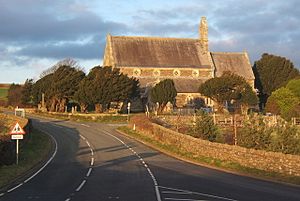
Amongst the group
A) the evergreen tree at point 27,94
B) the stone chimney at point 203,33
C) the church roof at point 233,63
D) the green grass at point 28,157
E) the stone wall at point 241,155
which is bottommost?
the green grass at point 28,157

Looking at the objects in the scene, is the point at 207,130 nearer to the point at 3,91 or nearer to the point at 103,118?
the point at 103,118

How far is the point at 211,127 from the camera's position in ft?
111

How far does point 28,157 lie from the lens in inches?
1122

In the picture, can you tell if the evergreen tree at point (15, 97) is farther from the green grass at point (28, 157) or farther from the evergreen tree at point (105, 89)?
the green grass at point (28, 157)

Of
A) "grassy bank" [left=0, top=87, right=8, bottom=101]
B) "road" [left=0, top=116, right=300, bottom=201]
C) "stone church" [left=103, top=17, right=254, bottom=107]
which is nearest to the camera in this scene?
"road" [left=0, top=116, right=300, bottom=201]

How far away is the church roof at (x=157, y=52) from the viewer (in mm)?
89188

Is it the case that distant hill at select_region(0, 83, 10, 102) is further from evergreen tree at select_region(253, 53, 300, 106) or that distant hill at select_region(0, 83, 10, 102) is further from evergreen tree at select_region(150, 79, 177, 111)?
evergreen tree at select_region(253, 53, 300, 106)

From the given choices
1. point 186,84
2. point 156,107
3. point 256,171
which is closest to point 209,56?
point 186,84

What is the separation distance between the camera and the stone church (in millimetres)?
87750

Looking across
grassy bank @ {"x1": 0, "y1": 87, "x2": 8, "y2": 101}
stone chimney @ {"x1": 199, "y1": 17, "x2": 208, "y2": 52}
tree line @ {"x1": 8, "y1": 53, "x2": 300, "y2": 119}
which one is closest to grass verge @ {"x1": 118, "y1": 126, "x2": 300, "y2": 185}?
tree line @ {"x1": 8, "y1": 53, "x2": 300, "y2": 119}

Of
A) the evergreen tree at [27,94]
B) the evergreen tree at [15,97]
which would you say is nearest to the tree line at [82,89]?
the evergreen tree at [27,94]

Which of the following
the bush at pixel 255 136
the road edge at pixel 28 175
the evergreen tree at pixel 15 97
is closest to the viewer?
the road edge at pixel 28 175

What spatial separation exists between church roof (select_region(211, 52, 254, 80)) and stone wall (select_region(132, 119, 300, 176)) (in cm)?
5843

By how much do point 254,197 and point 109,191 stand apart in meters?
5.11
